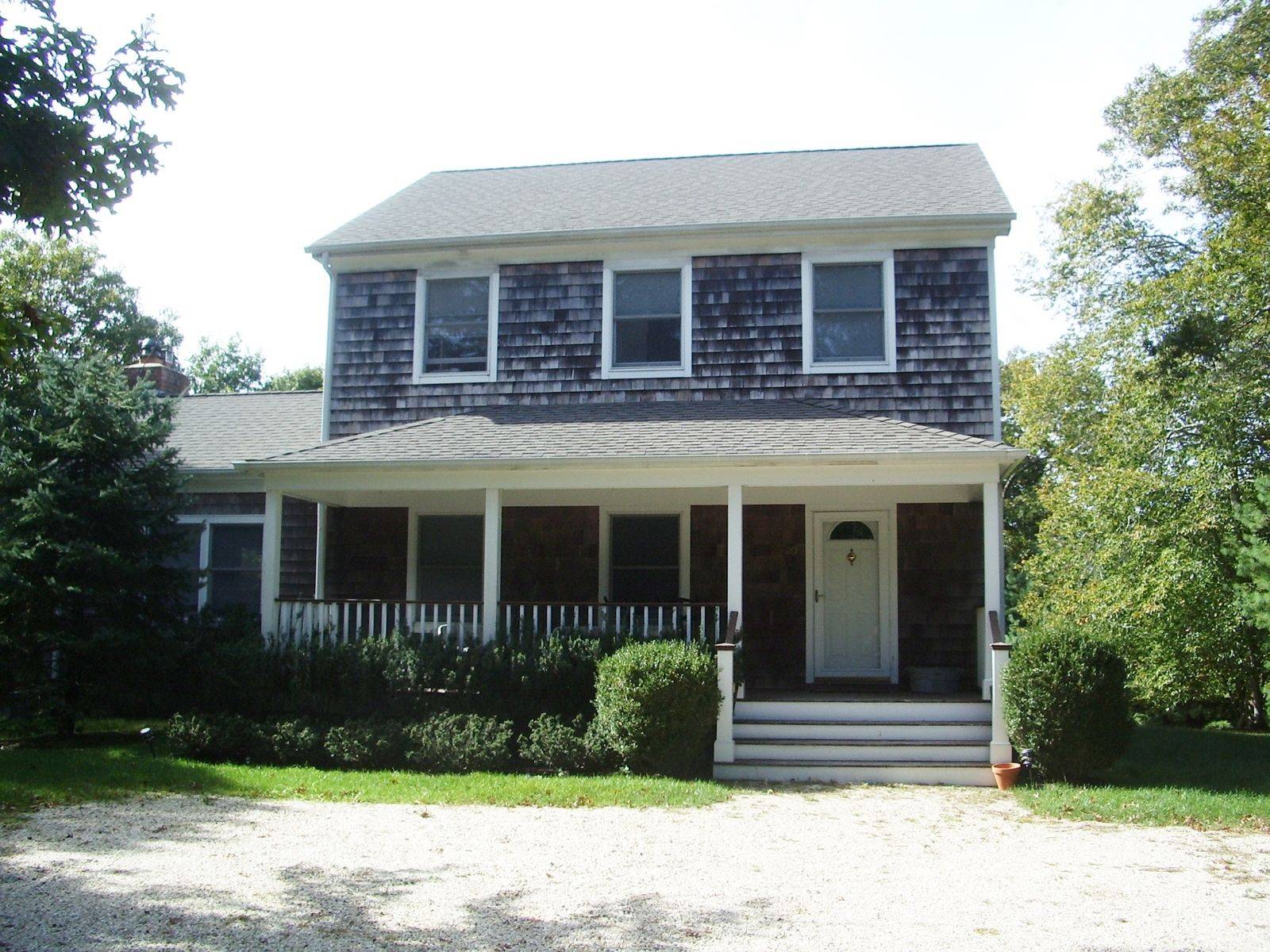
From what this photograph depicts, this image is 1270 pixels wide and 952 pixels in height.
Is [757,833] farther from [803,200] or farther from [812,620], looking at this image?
[803,200]

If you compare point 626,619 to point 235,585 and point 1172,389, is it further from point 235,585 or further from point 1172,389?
point 1172,389

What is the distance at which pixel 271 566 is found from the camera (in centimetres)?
1236

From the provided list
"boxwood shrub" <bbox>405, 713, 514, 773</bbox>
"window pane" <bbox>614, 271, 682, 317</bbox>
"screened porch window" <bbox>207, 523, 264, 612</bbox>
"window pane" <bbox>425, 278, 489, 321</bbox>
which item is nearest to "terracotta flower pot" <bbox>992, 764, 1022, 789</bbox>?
"boxwood shrub" <bbox>405, 713, 514, 773</bbox>

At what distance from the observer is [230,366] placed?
4881 centimetres

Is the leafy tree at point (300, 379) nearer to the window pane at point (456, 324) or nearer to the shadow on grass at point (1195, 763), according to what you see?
the window pane at point (456, 324)

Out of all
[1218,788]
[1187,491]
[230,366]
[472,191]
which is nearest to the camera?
[1218,788]

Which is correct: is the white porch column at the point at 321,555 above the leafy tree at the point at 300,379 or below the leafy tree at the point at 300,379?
below

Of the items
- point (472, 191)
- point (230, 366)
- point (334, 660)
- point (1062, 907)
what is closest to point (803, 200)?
point (472, 191)

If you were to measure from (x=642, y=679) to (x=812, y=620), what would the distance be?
4108 millimetres

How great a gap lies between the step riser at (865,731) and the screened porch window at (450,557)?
4.70m

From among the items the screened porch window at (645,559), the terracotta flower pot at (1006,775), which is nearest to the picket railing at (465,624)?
the screened porch window at (645,559)

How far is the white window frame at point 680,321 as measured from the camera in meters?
13.8

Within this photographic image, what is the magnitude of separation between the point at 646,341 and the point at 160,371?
359 inches

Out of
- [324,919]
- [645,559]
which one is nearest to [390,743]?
[645,559]
